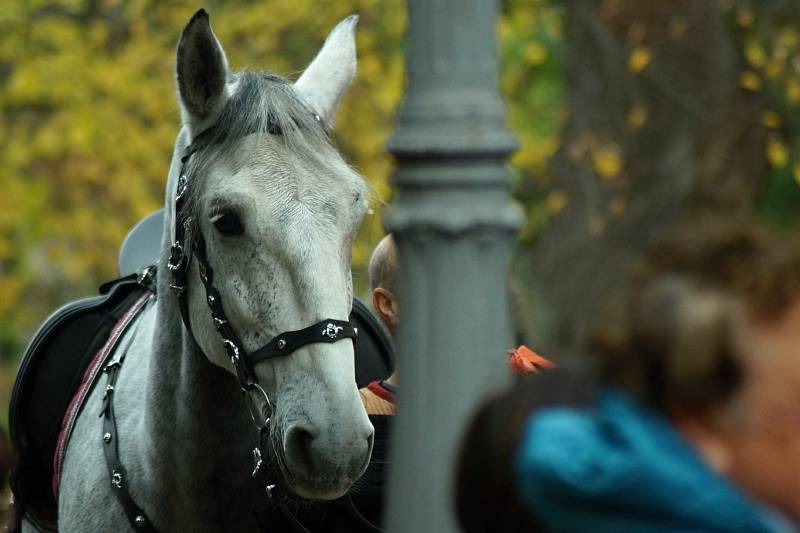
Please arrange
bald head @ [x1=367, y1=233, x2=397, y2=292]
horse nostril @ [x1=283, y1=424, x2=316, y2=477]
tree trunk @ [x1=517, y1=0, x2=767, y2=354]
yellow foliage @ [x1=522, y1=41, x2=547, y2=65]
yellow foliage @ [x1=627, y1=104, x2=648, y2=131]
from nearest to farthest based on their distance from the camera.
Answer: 1. horse nostril @ [x1=283, y1=424, x2=316, y2=477]
2. bald head @ [x1=367, y1=233, x2=397, y2=292]
3. tree trunk @ [x1=517, y1=0, x2=767, y2=354]
4. yellow foliage @ [x1=627, y1=104, x2=648, y2=131]
5. yellow foliage @ [x1=522, y1=41, x2=547, y2=65]

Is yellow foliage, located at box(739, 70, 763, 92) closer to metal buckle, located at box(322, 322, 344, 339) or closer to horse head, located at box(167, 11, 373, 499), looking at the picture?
horse head, located at box(167, 11, 373, 499)

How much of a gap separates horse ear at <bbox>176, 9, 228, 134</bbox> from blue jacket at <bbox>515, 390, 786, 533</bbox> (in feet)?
7.56

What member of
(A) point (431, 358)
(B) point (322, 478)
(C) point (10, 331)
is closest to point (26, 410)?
(B) point (322, 478)

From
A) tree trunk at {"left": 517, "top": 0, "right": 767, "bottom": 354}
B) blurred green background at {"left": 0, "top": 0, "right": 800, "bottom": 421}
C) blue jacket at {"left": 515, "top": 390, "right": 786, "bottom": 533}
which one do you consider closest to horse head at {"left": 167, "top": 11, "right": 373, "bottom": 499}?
blue jacket at {"left": 515, "top": 390, "right": 786, "bottom": 533}

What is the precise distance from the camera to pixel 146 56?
43.5 feet

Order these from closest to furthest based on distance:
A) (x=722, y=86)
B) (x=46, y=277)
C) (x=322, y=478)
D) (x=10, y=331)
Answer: (x=322, y=478)
(x=722, y=86)
(x=46, y=277)
(x=10, y=331)

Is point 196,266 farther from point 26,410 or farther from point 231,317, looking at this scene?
point 26,410

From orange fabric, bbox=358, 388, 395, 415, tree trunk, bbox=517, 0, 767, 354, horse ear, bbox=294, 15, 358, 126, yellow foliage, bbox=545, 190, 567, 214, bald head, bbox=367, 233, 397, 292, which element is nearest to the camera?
orange fabric, bbox=358, 388, 395, 415

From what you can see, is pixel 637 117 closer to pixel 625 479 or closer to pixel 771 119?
pixel 771 119

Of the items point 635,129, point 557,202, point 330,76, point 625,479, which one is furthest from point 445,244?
point 557,202

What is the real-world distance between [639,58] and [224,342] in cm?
773

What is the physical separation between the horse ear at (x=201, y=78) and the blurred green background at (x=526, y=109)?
13.4 ft

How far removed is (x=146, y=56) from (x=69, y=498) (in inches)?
378

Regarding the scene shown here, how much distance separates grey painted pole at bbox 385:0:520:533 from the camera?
2367 millimetres
